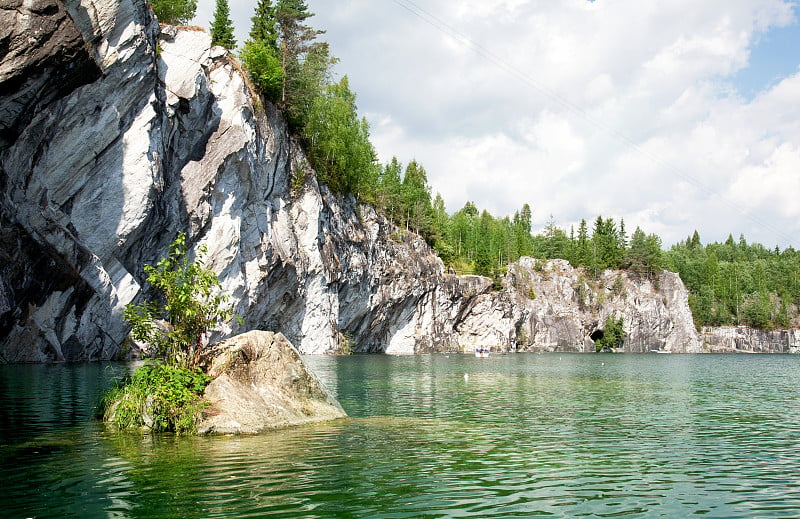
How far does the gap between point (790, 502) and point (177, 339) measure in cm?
1487

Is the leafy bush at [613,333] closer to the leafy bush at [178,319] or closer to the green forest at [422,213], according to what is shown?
the green forest at [422,213]

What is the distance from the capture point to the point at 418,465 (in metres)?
12.8

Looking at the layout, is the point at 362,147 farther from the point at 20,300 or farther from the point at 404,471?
the point at 404,471

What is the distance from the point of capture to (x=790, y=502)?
10.4 meters

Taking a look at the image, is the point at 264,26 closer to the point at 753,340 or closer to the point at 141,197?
the point at 141,197

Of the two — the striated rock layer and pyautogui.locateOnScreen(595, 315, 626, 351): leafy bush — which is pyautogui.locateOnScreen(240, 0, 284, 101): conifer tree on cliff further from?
pyautogui.locateOnScreen(595, 315, 626, 351): leafy bush

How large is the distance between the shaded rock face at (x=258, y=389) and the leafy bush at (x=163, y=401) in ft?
1.27

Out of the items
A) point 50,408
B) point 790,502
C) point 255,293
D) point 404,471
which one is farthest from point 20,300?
point 790,502

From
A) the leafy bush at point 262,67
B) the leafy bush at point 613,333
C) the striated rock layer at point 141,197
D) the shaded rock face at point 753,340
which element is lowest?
the shaded rock face at point 753,340

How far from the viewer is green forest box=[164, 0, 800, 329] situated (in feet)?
236

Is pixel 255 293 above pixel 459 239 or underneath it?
underneath

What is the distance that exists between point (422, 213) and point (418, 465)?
102 m

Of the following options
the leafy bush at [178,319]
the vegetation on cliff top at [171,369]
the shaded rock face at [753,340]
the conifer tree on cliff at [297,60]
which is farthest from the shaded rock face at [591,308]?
the vegetation on cliff top at [171,369]

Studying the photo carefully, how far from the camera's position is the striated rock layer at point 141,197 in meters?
33.8
